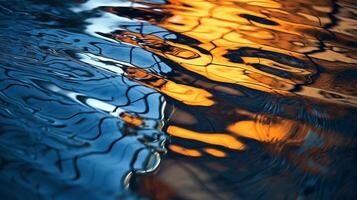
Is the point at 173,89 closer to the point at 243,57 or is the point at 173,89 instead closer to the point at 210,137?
the point at 210,137

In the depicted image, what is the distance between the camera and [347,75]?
1.45 metres

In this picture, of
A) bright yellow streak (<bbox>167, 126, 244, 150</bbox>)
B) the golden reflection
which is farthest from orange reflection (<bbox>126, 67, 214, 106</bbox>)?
bright yellow streak (<bbox>167, 126, 244, 150</bbox>)

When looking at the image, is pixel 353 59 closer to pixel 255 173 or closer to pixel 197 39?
pixel 197 39

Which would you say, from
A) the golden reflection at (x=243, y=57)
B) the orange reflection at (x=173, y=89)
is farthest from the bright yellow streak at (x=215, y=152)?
the orange reflection at (x=173, y=89)

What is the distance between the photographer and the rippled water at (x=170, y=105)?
30.9 inches

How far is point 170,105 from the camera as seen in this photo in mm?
1095

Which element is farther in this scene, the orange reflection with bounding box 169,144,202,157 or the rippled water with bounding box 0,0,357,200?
the orange reflection with bounding box 169,144,202,157

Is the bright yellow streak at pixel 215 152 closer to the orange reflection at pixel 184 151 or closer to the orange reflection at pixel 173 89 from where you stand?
the orange reflection at pixel 184 151

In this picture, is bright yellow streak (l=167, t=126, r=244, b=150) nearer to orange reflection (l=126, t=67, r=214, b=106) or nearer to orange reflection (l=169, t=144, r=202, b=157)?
orange reflection (l=169, t=144, r=202, b=157)

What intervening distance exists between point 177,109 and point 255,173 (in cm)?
32

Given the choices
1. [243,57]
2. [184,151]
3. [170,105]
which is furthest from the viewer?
[243,57]

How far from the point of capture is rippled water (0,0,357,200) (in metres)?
0.78

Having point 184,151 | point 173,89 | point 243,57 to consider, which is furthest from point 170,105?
point 243,57

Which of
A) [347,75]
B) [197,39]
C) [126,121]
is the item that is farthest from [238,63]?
[126,121]
